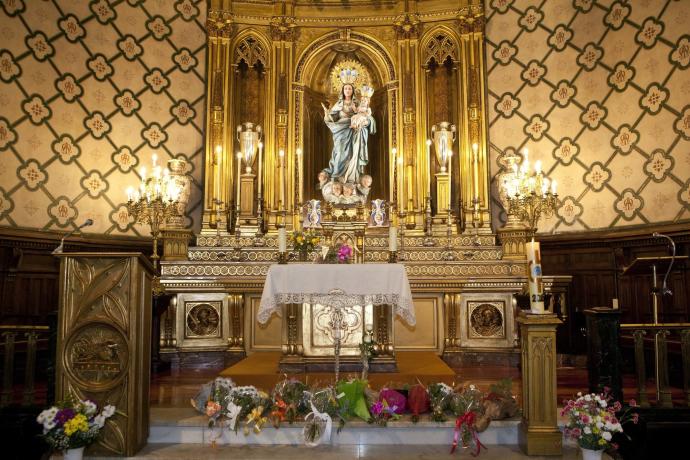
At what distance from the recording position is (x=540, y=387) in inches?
189

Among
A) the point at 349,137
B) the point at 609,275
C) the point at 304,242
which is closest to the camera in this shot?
the point at 304,242

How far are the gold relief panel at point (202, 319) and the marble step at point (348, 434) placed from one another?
12.5 ft

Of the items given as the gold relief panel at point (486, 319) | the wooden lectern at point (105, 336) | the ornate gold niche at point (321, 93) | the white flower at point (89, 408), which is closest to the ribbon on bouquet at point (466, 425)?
the wooden lectern at point (105, 336)

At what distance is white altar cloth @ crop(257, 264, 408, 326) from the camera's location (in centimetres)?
643

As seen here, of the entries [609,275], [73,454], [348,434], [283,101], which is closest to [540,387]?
[348,434]

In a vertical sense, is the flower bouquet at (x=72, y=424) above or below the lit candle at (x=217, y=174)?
below

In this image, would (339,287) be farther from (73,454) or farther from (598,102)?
(598,102)

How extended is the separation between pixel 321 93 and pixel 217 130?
7.50 feet

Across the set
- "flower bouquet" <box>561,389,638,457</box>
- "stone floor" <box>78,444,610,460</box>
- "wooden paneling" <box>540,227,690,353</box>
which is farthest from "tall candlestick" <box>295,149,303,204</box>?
"flower bouquet" <box>561,389,638,457</box>

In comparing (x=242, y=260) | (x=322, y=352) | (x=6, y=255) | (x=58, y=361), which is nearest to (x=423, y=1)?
(x=242, y=260)

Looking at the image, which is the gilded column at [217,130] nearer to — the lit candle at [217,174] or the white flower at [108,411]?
the lit candle at [217,174]

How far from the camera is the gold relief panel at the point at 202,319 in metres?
8.98

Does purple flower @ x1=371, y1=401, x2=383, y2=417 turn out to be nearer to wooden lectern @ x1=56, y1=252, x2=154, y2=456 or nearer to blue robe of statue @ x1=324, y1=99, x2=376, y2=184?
wooden lectern @ x1=56, y1=252, x2=154, y2=456

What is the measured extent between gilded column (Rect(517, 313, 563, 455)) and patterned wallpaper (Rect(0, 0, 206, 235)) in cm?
733
